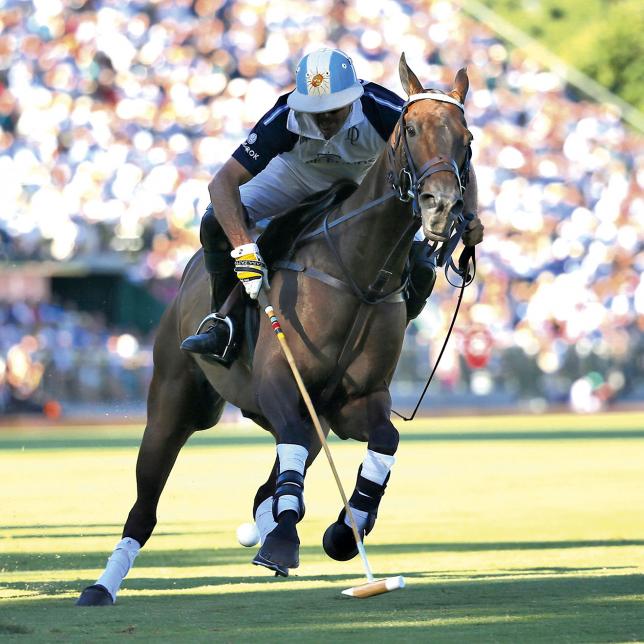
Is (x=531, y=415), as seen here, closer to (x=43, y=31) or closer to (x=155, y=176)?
(x=155, y=176)

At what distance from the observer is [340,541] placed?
7059mm

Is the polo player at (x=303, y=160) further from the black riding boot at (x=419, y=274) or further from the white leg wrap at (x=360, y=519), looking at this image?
the white leg wrap at (x=360, y=519)

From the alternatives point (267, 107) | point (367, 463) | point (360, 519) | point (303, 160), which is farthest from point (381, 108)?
point (267, 107)

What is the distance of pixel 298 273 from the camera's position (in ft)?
24.0

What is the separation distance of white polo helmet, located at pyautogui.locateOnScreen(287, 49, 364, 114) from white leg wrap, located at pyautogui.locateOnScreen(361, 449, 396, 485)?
1.68m

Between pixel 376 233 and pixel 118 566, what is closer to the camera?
pixel 376 233

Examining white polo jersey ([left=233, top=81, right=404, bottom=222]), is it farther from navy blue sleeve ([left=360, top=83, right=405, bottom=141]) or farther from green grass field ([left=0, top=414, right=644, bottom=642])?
green grass field ([left=0, top=414, right=644, bottom=642])

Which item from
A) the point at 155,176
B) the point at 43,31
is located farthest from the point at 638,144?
the point at 43,31

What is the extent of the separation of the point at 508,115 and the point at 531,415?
7309mm

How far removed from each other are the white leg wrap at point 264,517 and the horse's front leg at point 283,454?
4.06 ft

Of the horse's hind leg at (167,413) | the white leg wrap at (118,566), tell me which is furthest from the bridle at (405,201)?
the white leg wrap at (118,566)

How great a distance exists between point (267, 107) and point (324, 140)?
76.7 feet

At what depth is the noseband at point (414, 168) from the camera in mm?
6441

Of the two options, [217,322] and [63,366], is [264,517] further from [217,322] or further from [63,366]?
[63,366]
